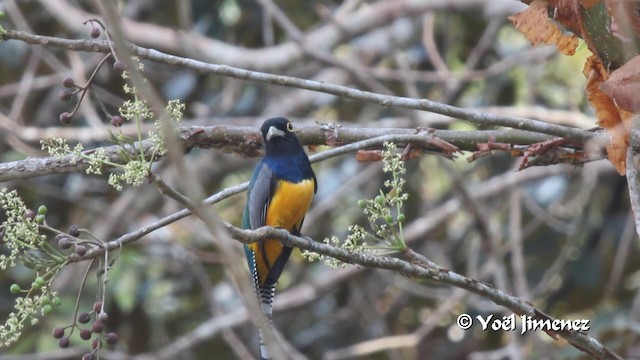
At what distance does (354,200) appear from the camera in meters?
6.74

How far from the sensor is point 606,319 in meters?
5.24

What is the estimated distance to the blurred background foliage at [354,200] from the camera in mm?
5820

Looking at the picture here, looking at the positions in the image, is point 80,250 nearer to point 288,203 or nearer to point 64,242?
point 64,242

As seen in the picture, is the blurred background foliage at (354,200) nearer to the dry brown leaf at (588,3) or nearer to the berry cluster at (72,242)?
the dry brown leaf at (588,3)

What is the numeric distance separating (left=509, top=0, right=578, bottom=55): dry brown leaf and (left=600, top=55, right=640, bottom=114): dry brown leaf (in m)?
0.38

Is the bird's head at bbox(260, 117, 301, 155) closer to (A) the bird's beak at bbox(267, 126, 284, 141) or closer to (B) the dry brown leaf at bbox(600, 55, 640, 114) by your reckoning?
(A) the bird's beak at bbox(267, 126, 284, 141)

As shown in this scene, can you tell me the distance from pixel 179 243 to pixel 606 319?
2259mm

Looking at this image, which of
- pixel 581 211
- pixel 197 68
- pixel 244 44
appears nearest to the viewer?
pixel 197 68

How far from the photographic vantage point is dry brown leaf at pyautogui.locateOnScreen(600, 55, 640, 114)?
2.20 m

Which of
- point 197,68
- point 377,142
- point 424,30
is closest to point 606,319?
point 424,30

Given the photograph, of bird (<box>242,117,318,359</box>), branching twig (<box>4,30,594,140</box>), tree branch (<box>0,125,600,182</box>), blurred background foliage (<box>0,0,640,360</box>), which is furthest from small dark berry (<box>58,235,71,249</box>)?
blurred background foliage (<box>0,0,640,360</box>)

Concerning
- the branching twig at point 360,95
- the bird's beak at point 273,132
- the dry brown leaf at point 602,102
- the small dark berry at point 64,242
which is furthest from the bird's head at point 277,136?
the small dark berry at point 64,242

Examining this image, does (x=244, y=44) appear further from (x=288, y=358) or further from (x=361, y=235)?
(x=361, y=235)

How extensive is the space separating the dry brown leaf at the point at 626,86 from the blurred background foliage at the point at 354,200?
2969 millimetres
